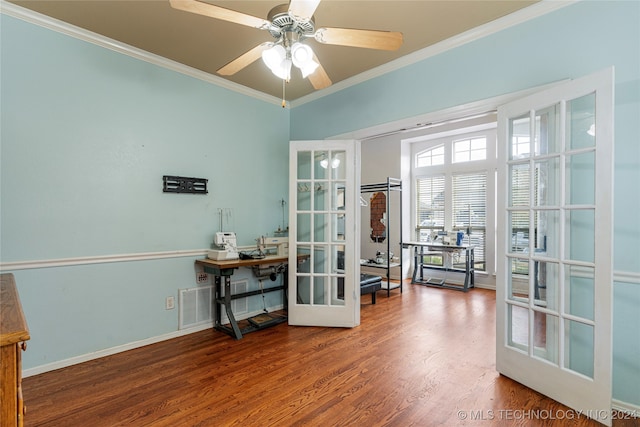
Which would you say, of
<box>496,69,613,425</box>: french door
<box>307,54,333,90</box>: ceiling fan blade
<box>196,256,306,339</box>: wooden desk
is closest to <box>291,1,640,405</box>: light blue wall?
<box>496,69,613,425</box>: french door

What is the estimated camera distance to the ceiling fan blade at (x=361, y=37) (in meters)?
1.76

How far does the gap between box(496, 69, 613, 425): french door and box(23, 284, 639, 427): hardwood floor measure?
0.76 ft

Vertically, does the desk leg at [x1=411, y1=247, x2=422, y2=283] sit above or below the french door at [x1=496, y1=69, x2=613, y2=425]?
below

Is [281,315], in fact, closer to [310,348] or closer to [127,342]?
[310,348]

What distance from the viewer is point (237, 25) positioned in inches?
99.6

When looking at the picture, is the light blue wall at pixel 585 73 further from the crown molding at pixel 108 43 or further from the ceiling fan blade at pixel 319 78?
the crown molding at pixel 108 43

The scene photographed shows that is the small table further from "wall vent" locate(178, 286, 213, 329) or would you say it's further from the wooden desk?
"wall vent" locate(178, 286, 213, 329)

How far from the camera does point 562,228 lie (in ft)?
6.61

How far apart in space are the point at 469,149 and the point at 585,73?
3923 millimetres

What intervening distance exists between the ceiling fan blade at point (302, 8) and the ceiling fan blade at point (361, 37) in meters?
0.18

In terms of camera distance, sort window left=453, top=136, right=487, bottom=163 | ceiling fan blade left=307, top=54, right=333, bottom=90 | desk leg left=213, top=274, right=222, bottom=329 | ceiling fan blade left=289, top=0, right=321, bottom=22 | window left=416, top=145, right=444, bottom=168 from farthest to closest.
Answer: window left=416, top=145, right=444, bottom=168, window left=453, top=136, right=487, bottom=163, desk leg left=213, top=274, right=222, bottom=329, ceiling fan blade left=307, top=54, right=333, bottom=90, ceiling fan blade left=289, top=0, right=321, bottom=22

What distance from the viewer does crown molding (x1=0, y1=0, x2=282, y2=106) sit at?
2385 mm

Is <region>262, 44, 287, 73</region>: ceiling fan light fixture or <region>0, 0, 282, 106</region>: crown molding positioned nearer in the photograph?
<region>262, 44, 287, 73</region>: ceiling fan light fixture

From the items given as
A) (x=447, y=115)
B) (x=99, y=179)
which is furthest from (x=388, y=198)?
(x=99, y=179)
